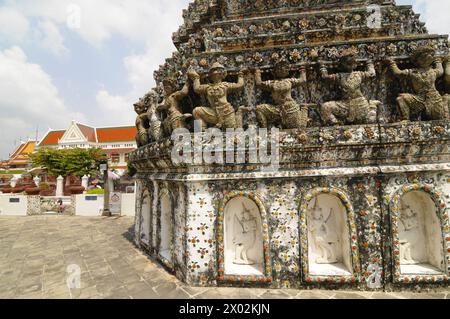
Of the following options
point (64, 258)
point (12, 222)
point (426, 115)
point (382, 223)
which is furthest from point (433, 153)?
point (12, 222)

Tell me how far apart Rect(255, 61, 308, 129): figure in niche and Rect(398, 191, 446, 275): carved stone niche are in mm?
Result: 2802

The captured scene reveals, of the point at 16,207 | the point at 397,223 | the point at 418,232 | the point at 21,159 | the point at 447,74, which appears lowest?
the point at 16,207

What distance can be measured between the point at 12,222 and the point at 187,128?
1476 centimetres

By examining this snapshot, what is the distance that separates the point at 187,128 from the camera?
574cm

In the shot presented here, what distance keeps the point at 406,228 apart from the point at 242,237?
3.50 m

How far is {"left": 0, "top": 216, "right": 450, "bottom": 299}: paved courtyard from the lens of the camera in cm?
470

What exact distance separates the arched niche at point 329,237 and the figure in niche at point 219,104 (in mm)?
2362

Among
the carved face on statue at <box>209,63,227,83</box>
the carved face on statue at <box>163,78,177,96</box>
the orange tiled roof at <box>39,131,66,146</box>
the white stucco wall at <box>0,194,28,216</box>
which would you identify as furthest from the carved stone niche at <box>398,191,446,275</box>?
the orange tiled roof at <box>39,131,66,146</box>

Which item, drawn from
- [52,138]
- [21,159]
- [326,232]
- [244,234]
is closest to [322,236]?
[326,232]

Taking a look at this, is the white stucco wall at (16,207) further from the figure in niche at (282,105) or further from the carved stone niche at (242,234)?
the figure in niche at (282,105)

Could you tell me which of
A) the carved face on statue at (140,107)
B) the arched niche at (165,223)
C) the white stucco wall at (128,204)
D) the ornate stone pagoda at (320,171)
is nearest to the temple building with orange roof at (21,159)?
the white stucco wall at (128,204)

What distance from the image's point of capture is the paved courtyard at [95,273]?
4695 millimetres

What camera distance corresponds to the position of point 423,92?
5082 mm

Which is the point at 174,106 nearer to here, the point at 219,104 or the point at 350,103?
the point at 219,104
